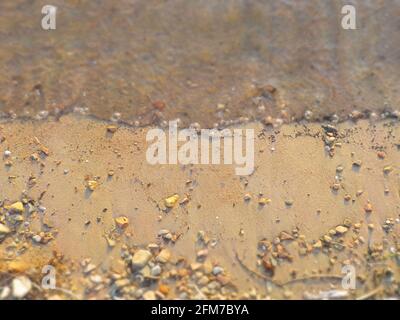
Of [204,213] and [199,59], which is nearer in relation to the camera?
[204,213]

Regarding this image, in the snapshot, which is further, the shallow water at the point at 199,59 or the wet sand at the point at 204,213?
the shallow water at the point at 199,59

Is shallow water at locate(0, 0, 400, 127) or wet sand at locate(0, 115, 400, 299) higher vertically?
shallow water at locate(0, 0, 400, 127)

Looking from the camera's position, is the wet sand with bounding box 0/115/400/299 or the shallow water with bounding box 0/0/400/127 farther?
the shallow water with bounding box 0/0/400/127

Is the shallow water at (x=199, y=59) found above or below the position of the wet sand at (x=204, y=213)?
above

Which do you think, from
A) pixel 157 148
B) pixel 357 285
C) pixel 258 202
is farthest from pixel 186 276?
pixel 357 285
